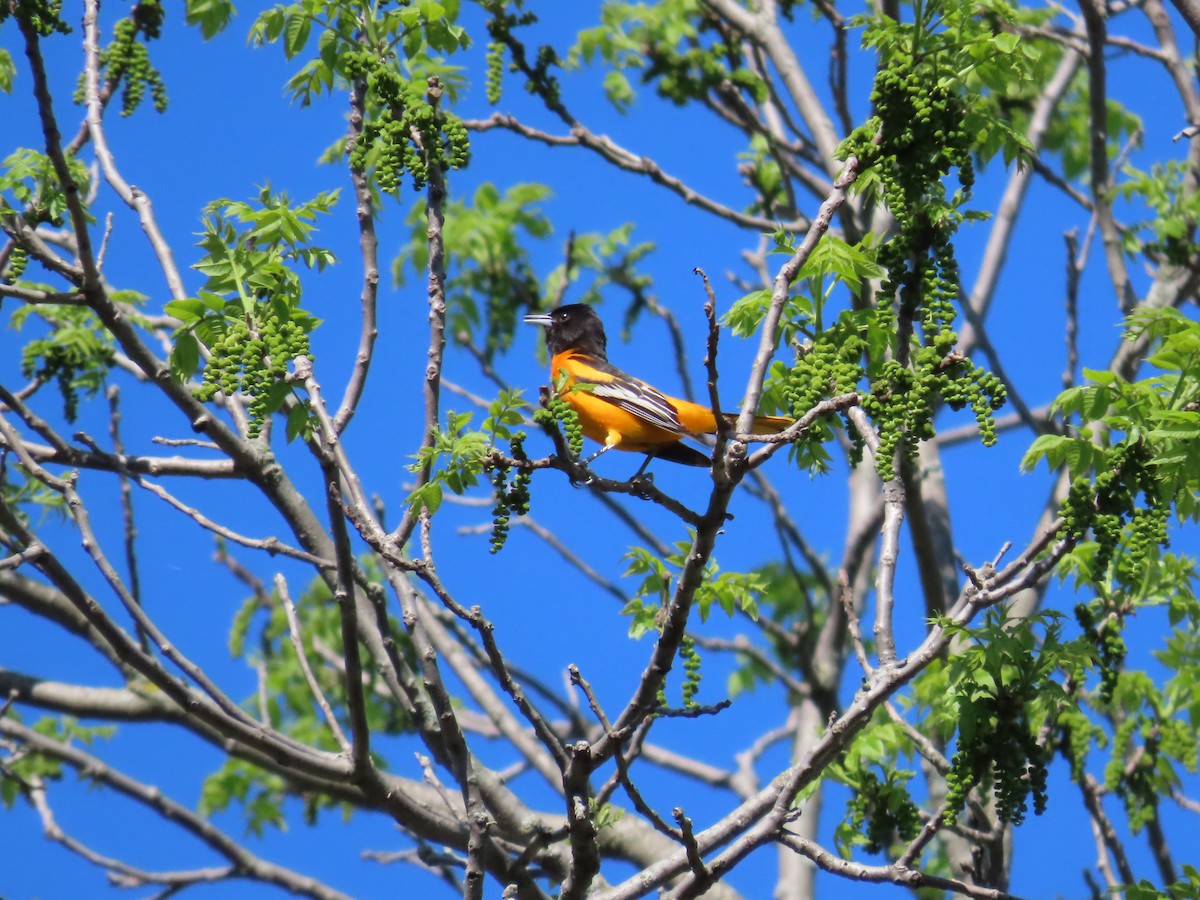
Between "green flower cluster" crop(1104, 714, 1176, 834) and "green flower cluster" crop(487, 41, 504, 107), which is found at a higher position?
"green flower cluster" crop(487, 41, 504, 107)

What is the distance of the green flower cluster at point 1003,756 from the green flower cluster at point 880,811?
0.91 meters

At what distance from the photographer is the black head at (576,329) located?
7.83 metres

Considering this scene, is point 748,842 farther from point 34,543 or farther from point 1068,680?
point 34,543

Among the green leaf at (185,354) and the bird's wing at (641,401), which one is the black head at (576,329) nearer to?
the bird's wing at (641,401)

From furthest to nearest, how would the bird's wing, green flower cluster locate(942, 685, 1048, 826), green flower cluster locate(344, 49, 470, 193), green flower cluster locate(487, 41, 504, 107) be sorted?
green flower cluster locate(487, 41, 504, 107) → the bird's wing → green flower cluster locate(344, 49, 470, 193) → green flower cluster locate(942, 685, 1048, 826)

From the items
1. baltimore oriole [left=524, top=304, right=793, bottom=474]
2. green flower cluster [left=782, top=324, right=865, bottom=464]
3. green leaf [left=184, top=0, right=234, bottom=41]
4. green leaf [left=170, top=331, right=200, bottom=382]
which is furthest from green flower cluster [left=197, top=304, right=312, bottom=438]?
green leaf [left=184, top=0, right=234, bottom=41]

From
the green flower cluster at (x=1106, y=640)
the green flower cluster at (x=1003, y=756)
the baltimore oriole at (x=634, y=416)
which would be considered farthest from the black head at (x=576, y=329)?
the green flower cluster at (x=1003, y=756)

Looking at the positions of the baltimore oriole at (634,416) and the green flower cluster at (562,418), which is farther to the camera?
the baltimore oriole at (634,416)

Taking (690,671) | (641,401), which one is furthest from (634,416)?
(690,671)

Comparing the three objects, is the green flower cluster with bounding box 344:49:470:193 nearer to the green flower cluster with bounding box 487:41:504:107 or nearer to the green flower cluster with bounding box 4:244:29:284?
the green flower cluster with bounding box 4:244:29:284

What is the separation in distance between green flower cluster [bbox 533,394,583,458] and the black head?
12.8 ft

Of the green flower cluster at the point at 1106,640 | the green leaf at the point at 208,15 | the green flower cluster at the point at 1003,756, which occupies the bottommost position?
the green flower cluster at the point at 1003,756

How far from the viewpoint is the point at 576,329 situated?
Result: 787 cm

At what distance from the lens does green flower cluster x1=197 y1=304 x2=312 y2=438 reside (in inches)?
154
